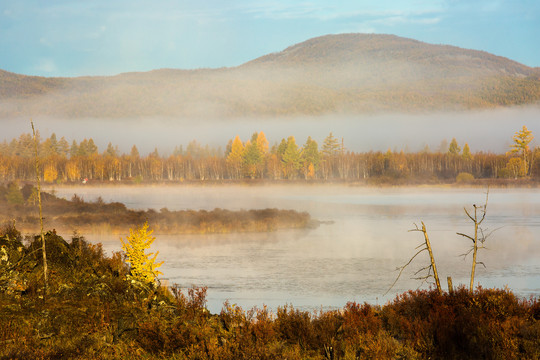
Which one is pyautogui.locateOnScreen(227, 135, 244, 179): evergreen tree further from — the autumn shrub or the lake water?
the autumn shrub

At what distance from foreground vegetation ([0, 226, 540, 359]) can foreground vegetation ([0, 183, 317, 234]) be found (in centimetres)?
2827

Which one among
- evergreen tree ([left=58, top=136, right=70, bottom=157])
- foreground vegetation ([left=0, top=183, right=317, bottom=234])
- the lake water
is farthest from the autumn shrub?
evergreen tree ([left=58, top=136, right=70, bottom=157])

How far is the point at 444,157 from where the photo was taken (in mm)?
161125

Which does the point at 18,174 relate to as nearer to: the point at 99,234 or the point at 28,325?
the point at 99,234

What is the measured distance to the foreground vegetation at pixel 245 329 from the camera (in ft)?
31.4

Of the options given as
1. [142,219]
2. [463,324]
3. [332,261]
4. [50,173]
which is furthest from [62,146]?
[463,324]

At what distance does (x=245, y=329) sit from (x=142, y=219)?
33685 mm

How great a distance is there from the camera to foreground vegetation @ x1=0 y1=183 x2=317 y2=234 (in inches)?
1623

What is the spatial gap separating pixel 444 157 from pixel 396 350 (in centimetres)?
15983

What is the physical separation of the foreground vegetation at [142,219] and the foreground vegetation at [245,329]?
92.8ft

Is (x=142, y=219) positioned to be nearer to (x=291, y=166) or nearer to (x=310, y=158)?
(x=310, y=158)

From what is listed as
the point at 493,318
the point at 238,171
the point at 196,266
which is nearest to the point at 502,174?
the point at 238,171

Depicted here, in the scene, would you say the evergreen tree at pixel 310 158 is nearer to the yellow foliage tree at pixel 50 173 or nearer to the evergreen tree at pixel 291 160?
the evergreen tree at pixel 291 160

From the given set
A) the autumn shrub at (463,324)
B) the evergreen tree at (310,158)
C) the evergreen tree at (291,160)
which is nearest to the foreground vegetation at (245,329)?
the autumn shrub at (463,324)
